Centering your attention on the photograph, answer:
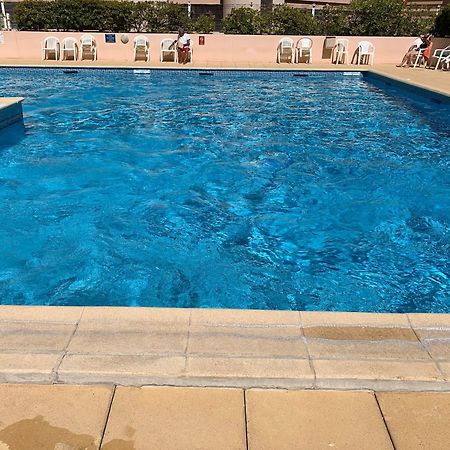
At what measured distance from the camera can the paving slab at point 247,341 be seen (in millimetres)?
2477

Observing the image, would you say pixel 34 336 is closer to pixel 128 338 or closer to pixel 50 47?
pixel 128 338

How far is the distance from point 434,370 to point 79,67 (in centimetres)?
1397

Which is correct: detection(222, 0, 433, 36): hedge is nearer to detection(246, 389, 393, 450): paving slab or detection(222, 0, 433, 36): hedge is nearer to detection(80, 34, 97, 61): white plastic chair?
detection(80, 34, 97, 61): white plastic chair

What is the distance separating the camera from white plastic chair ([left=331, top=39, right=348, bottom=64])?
631 inches

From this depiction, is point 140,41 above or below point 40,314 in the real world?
above

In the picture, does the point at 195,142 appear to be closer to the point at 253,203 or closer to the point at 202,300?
the point at 253,203

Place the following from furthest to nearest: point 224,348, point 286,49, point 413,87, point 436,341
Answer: point 286,49 < point 413,87 < point 436,341 < point 224,348

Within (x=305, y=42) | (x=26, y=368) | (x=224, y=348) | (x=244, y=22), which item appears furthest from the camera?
(x=244, y=22)

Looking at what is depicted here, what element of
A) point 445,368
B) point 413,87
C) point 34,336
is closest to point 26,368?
point 34,336

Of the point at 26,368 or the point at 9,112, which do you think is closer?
the point at 26,368

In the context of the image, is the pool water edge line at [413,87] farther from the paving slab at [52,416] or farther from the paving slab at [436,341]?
the paving slab at [52,416]

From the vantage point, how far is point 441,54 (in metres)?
14.6

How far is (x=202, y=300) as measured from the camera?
414cm

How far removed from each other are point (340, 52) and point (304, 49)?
4.15 ft
